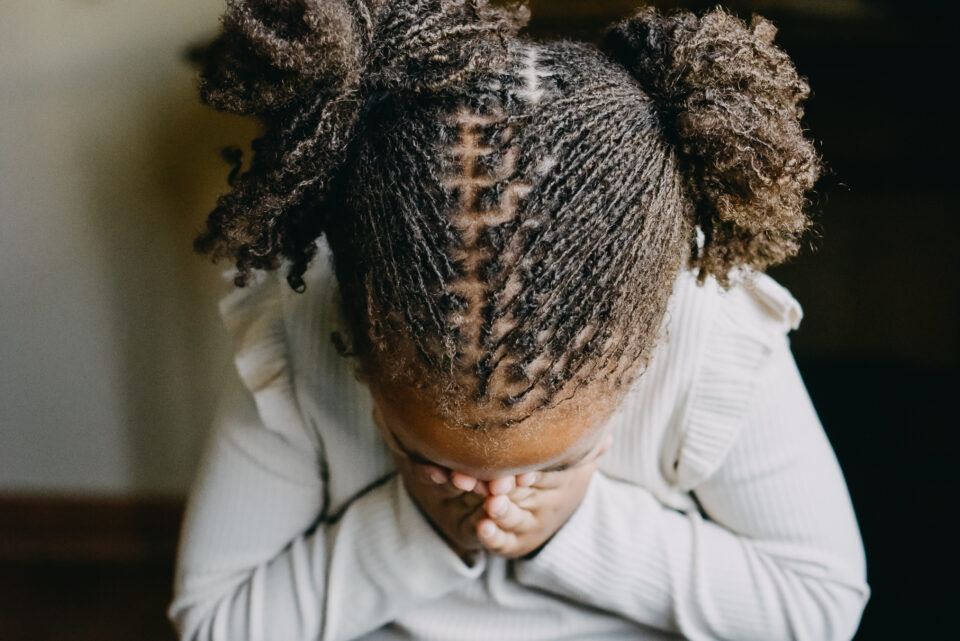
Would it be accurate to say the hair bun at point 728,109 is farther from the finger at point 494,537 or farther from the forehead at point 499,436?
the finger at point 494,537

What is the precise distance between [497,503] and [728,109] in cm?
31

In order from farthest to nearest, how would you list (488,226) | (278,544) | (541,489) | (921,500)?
(921,500), (278,544), (541,489), (488,226)

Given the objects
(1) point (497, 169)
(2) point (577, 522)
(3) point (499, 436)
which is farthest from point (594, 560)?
(1) point (497, 169)

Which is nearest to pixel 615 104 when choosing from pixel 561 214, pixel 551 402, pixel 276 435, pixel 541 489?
pixel 561 214

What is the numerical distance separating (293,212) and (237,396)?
250 millimetres

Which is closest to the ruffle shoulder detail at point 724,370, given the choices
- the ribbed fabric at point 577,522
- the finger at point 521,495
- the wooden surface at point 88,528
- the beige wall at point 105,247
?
the ribbed fabric at point 577,522

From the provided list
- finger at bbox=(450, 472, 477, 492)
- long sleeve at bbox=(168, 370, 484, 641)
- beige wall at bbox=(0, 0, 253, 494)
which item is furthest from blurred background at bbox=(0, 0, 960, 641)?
finger at bbox=(450, 472, 477, 492)

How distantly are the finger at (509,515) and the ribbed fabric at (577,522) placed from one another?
0.06 m

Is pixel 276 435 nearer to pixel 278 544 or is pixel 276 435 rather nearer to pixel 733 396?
pixel 278 544

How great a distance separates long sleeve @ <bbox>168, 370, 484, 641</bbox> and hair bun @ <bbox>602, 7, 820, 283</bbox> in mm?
379

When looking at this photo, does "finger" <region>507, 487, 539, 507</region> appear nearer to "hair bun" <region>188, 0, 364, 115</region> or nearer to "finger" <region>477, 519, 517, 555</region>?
"finger" <region>477, 519, 517, 555</region>

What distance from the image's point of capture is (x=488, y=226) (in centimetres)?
46

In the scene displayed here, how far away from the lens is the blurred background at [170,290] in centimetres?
94

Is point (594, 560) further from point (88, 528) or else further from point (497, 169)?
point (88, 528)
